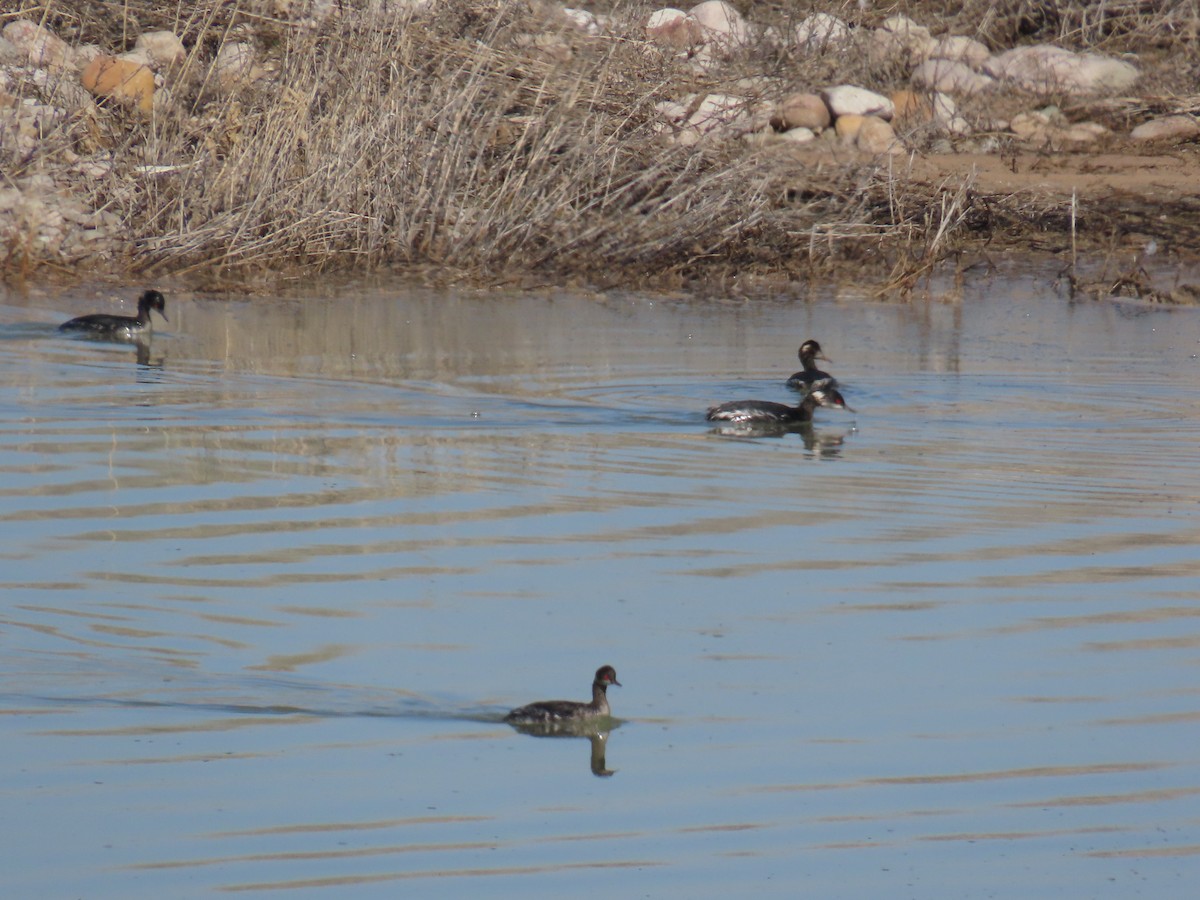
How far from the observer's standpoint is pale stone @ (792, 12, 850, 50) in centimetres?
2217

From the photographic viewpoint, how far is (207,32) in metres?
19.4

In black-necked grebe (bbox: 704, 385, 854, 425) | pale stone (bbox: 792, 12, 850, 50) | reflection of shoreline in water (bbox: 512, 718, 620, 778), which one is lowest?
reflection of shoreline in water (bbox: 512, 718, 620, 778)

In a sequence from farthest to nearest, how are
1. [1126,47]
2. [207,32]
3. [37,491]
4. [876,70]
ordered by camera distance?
[1126,47]
[876,70]
[207,32]
[37,491]

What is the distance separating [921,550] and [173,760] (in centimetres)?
390

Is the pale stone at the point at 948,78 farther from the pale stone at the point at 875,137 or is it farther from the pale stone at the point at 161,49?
the pale stone at the point at 161,49

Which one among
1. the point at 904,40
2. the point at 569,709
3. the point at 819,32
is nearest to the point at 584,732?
the point at 569,709

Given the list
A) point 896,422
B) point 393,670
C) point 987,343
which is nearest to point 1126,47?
point 987,343

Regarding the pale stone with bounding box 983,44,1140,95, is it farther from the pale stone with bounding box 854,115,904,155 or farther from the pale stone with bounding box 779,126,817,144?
the pale stone with bounding box 779,126,817,144

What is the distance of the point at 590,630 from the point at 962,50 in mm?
17109

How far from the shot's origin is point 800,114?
20.9 metres

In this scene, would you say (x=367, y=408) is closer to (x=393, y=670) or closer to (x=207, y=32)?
(x=393, y=670)

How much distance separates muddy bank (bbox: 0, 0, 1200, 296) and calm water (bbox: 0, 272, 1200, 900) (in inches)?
153

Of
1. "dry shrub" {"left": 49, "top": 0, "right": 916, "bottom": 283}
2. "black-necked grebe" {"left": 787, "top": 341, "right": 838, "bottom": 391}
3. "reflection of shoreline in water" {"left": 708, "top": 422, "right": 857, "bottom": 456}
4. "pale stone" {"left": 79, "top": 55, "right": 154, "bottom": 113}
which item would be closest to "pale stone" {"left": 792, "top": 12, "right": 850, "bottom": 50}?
"dry shrub" {"left": 49, "top": 0, "right": 916, "bottom": 283}

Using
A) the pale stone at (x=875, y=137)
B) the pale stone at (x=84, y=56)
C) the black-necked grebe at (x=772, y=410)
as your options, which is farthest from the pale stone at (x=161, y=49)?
the black-necked grebe at (x=772, y=410)
